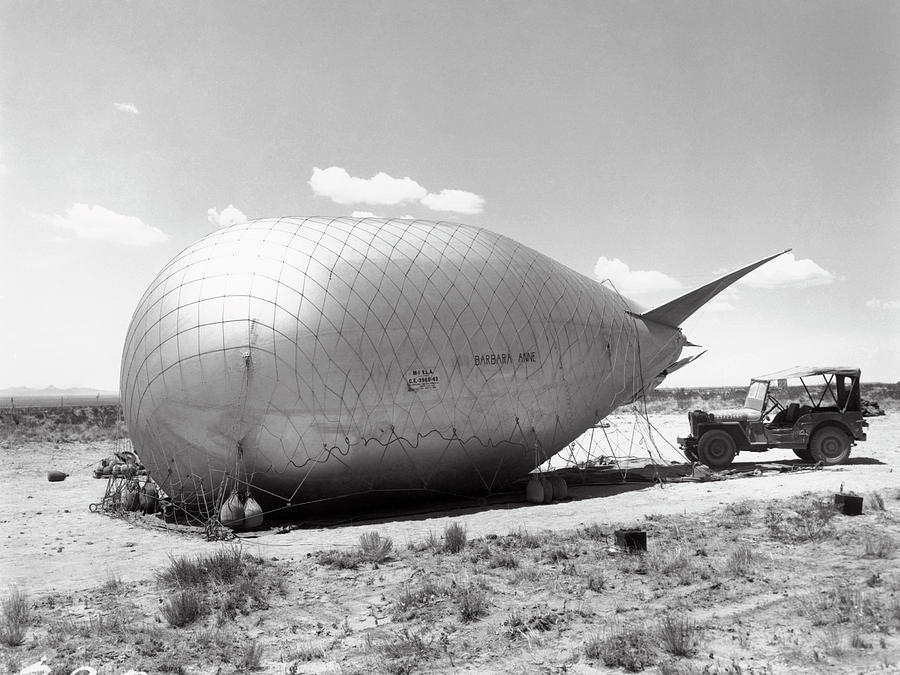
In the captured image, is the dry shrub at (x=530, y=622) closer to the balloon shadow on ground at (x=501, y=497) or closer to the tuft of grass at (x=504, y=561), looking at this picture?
the tuft of grass at (x=504, y=561)

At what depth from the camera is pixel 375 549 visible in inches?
412

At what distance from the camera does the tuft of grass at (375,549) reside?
10.2 m

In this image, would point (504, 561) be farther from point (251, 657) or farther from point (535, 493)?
point (535, 493)

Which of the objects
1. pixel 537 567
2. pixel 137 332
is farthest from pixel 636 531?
pixel 137 332

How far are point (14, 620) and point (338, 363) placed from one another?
6.61m

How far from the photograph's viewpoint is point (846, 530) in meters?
11.0

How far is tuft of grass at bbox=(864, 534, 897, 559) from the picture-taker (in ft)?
31.2

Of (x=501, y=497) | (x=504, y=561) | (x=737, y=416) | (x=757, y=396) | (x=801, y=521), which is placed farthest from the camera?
(x=757, y=396)

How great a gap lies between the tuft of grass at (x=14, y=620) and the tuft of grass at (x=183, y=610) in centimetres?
139

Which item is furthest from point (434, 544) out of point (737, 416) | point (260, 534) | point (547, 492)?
point (737, 416)

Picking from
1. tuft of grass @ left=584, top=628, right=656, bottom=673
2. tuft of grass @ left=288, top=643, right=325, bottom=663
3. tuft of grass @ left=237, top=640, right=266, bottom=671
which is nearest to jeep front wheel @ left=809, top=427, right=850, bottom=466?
tuft of grass @ left=584, top=628, right=656, bottom=673

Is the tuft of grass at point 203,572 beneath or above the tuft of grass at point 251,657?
above

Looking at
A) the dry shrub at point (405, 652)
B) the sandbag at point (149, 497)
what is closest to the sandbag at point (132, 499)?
the sandbag at point (149, 497)

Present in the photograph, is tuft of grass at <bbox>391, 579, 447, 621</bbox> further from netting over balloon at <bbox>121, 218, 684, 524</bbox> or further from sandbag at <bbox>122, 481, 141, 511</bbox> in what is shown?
sandbag at <bbox>122, 481, 141, 511</bbox>
